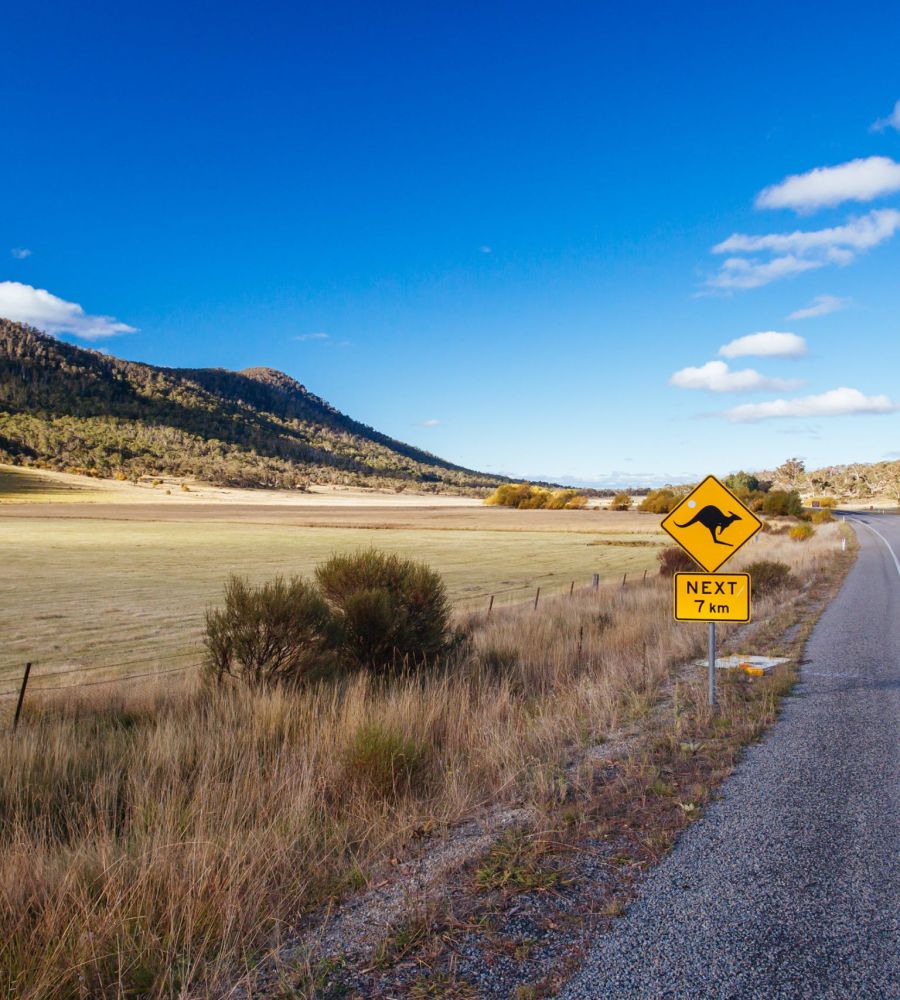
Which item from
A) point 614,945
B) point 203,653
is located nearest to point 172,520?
point 203,653

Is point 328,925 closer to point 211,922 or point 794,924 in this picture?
point 211,922

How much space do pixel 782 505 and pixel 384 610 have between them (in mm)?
88882

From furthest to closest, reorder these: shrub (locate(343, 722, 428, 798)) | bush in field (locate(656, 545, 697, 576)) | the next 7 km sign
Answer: bush in field (locate(656, 545, 697, 576)), the next 7 km sign, shrub (locate(343, 722, 428, 798))

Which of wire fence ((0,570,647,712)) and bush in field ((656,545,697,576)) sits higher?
bush in field ((656,545,697,576))

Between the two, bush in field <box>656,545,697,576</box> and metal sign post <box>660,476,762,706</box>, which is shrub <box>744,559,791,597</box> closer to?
bush in field <box>656,545,697,576</box>

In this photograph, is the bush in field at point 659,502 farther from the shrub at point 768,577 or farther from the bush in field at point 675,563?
the shrub at point 768,577

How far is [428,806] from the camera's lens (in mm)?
6016

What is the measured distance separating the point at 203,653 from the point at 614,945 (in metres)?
13.6

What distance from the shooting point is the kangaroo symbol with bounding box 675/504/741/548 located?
9.67 m

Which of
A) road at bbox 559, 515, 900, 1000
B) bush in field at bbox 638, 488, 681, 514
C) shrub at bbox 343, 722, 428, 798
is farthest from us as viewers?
bush in field at bbox 638, 488, 681, 514

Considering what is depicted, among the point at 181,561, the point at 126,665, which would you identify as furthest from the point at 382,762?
the point at 181,561

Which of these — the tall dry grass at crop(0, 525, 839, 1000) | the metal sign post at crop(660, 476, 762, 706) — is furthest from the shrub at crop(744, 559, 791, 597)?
the metal sign post at crop(660, 476, 762, 706)

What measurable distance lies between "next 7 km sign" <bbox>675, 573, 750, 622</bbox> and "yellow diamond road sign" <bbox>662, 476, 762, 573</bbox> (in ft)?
0.66

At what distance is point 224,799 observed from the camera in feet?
19.5
